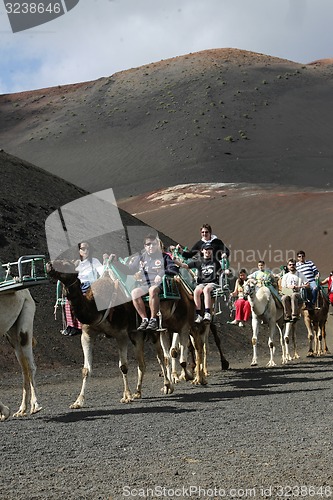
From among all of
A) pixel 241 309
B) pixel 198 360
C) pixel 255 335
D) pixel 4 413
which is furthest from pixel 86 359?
pixel 255 335

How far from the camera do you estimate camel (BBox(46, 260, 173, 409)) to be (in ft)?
42.3

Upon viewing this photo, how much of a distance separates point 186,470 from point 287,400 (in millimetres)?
5943

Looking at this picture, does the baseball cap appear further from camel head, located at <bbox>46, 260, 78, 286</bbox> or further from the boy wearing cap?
camel head, located at <bbox>46, 260, 78, 286</bbox>

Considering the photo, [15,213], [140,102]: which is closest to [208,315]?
[15,213]

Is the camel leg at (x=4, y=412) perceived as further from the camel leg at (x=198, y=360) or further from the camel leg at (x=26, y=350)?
the camel leg at (x=198, y=360)

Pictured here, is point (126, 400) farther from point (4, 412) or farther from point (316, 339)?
point (316, 339)

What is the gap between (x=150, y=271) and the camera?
49.6 feet

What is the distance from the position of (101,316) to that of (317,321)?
13393mm

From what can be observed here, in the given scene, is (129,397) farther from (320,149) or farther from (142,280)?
(320,149)

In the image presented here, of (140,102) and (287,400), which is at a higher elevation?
(140,102)

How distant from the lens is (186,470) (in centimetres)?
798

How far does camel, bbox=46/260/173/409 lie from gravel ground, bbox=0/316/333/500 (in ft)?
1.75

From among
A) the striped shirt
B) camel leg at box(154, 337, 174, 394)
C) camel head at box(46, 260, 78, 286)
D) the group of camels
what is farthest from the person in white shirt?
the striped shirt

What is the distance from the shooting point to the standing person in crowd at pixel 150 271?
14.7 meters
